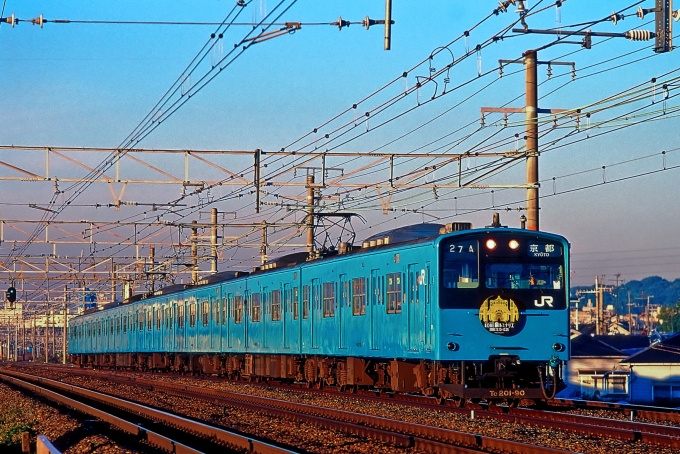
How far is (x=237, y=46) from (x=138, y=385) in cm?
1703

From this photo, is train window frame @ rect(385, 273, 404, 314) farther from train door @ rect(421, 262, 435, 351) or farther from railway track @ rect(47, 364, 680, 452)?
railway track @ rect(47, 364, 680, 452)

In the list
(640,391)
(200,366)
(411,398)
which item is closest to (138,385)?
(200,366)

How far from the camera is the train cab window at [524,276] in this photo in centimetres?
1806

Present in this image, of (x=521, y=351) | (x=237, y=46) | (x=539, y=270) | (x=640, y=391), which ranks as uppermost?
(x=237, y=46)

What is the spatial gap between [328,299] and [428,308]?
17.9 ft

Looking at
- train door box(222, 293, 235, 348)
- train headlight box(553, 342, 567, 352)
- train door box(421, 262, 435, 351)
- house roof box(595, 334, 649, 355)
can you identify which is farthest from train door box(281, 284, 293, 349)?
house roof box(595, 334, 649, 355)

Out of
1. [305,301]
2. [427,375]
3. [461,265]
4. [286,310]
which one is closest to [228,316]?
[286,310]

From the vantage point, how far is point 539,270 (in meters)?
18.3

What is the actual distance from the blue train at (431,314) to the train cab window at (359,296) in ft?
A: 0.06

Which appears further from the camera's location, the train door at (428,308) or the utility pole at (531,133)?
the utility pole at (531,133)

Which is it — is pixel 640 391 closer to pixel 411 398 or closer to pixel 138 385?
pixel 138 385

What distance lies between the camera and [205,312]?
3456 centimetres

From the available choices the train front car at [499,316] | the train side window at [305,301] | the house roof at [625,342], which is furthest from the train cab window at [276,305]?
the house roof at [625,342]

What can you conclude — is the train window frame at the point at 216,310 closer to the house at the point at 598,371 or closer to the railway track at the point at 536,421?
the railway track at the point at 536,421
